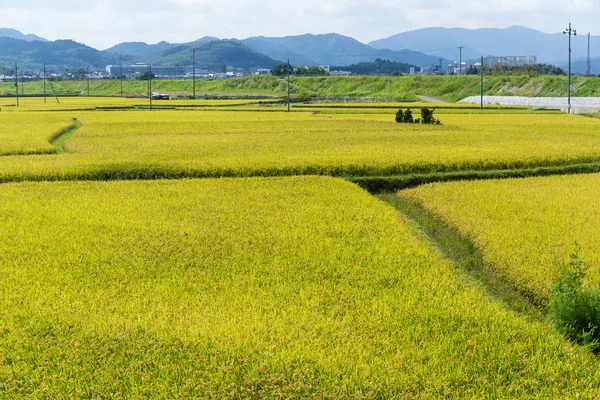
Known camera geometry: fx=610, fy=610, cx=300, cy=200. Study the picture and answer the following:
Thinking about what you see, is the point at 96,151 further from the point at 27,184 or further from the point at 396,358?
the point at 396,358

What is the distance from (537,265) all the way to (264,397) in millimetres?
4578

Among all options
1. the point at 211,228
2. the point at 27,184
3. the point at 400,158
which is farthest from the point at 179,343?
the point at 400,158

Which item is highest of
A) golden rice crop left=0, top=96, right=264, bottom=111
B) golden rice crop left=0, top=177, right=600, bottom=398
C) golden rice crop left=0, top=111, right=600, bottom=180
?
golden rice crop left=0, top=96, right=264, bottom=111

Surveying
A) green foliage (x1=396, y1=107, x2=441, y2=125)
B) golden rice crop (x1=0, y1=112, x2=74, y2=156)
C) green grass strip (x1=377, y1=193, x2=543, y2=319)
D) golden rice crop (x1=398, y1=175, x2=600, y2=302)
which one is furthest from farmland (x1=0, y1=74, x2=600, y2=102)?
green grass strip (x1=377, y1=193, x2=543, y2=319)

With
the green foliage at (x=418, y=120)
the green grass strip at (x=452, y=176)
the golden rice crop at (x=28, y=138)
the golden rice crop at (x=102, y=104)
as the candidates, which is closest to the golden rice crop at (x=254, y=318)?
the green grass strip at (x=452, y=176)

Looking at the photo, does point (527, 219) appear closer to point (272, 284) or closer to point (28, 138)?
point (272, 284)

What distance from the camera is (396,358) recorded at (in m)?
5.22

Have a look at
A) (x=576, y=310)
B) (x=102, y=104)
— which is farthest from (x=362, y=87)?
(x=576, y=310)

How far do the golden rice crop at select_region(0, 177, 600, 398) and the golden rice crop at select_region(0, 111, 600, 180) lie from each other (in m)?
5.32

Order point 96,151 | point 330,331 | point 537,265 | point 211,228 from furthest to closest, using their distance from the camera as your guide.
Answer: point 96,151 → point 211,228 → point 537,265 → point 330,331

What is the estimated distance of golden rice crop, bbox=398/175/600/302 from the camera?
784 cm

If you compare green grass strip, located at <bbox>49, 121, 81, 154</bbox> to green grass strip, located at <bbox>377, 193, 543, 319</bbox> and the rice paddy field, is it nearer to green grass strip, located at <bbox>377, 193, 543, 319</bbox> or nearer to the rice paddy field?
the rice paddy field

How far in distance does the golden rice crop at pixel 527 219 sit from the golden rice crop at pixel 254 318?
3.07 feet

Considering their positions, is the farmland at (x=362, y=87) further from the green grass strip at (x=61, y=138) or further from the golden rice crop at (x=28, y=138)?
the golden rice crop at (x=28, y=138)
